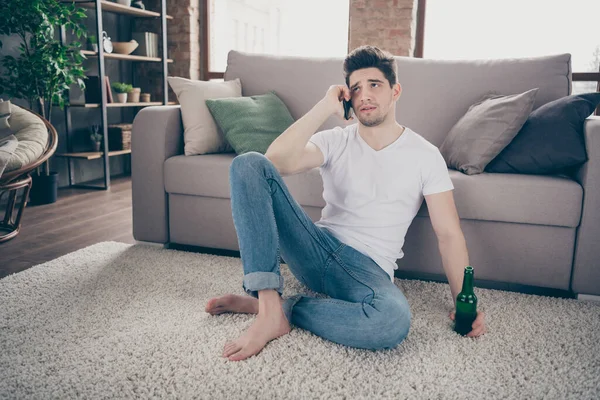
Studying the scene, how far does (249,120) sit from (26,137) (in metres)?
1.21

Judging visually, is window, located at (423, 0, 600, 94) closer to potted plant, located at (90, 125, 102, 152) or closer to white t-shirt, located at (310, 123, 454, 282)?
potted plant, located at (90, 125, 102, 152)

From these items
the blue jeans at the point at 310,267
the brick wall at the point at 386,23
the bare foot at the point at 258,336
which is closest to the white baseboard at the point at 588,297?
the blue jeans at the point at 310,267

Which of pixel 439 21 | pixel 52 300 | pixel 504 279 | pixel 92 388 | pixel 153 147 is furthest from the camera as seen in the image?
pixel 439 21

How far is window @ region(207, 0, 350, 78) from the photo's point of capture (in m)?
5.24

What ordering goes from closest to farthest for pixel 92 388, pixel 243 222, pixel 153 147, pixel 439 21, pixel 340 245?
pixel 92 388, pixel 243 222, pixel 340 245, pixel 153 147, pixel 439 21

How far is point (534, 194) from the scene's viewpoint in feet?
6.40

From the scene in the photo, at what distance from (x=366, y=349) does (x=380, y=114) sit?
739 millimetres

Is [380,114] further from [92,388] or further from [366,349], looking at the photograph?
[92,388]

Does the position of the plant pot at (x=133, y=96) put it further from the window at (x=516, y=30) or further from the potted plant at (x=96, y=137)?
the window at (x=516, y=30)

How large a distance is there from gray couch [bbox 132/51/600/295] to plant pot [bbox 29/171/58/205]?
1370 mm

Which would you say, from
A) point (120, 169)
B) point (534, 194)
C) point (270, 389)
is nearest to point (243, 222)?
point (270, 389)

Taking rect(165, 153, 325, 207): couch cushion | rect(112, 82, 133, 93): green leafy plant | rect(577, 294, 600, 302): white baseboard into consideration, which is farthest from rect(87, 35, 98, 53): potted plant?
rect(577, 294, 600, 302): white baseboard

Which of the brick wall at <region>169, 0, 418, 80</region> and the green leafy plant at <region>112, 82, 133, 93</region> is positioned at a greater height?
the brick wall at <region>169, 0, 418, 80</region>

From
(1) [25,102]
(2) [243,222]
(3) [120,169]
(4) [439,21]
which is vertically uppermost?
(4) [439,21]
